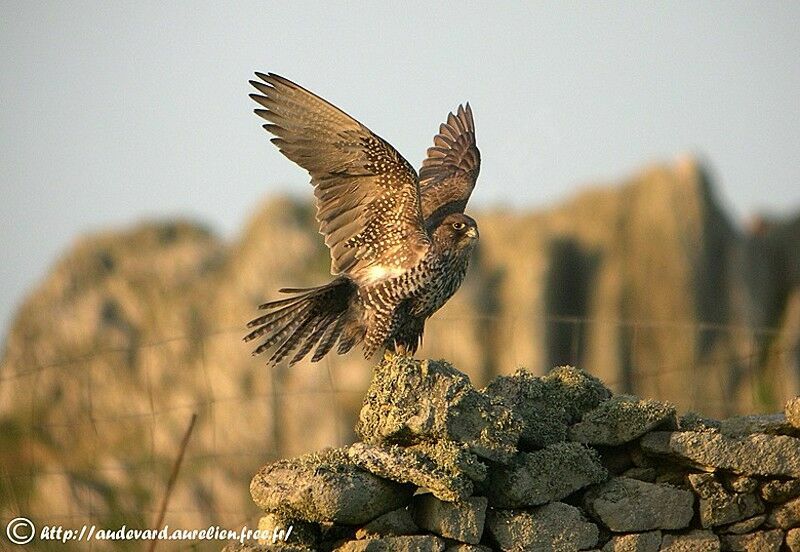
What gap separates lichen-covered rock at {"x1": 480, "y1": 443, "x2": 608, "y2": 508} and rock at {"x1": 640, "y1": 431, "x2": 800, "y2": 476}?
424 millimetres

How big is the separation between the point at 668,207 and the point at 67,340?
420 inches

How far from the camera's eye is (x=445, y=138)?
9414 millimetres

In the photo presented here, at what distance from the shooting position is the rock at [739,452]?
6.50 meters

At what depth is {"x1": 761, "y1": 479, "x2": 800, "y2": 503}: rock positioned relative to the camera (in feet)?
21.5

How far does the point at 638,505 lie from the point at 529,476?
0.60m

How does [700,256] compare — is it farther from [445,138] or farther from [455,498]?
[455,498]

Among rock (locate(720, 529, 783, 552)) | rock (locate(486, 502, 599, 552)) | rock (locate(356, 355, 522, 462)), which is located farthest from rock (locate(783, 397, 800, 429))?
rock (locate(356, 355, 522, 462))

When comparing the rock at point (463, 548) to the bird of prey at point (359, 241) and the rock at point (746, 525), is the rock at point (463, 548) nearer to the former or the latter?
the rock at point (746, 525)

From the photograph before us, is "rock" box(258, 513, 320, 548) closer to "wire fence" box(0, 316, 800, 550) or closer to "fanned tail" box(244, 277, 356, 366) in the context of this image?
"fanned tail" box(244, 277, 356, 366)

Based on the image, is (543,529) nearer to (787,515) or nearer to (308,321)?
(787,515)

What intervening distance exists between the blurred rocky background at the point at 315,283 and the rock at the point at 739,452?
1241cm

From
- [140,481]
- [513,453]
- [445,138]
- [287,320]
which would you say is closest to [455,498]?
[513,453]

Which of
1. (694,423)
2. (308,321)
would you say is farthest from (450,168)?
(694,423)

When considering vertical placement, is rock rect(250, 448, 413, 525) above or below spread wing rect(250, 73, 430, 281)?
below
